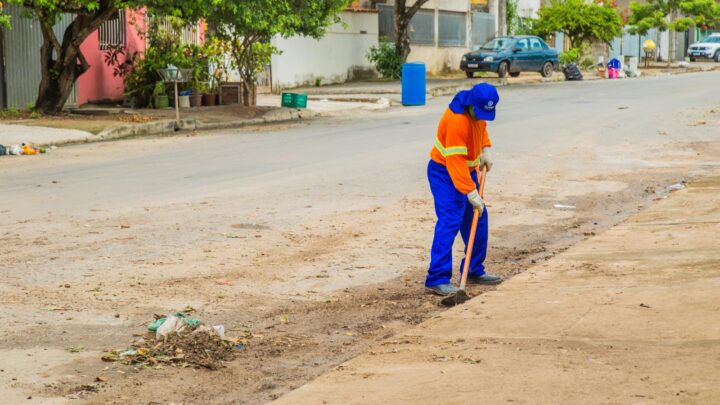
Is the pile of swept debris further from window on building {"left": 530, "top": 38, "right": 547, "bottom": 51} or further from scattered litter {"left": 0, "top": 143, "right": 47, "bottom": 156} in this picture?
window on building {"left": 530, "top": 38, "right": 547, "bottom": 51}

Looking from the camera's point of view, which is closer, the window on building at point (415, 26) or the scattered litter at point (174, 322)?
the scattered litter at point (174, 322)

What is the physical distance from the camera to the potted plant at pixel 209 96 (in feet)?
87.7

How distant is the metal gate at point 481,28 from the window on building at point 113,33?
81.3ft

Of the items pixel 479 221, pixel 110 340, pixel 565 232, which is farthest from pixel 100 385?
pixel 565 232

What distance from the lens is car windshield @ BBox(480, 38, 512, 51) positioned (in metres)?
41.7

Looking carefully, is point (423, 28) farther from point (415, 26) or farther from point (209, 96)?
point (209, 96)

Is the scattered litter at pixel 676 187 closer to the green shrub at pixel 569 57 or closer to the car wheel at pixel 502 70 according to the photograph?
the car wheel at pixel 502 70

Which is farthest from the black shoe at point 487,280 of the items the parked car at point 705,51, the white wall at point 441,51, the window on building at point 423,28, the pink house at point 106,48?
the parked car at point 705,51

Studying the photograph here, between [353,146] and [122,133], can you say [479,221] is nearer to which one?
[353,146]

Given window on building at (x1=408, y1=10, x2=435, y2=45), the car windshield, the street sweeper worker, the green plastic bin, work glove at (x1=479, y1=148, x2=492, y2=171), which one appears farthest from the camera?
window on building at (x1=408, y1=10, x2=435, y2=45)

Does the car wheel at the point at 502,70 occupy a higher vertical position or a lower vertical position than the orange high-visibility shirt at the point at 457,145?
higher

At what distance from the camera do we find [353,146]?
18.4 m

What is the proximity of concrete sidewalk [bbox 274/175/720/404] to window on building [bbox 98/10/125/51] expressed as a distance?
63.8 feet

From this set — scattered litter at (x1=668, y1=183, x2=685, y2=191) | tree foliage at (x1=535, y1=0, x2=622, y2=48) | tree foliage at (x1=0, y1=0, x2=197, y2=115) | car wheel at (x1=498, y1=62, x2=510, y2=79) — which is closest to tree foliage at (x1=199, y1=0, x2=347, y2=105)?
tree foliage at (x1=0, y1=0, x2=197, y2=115)
